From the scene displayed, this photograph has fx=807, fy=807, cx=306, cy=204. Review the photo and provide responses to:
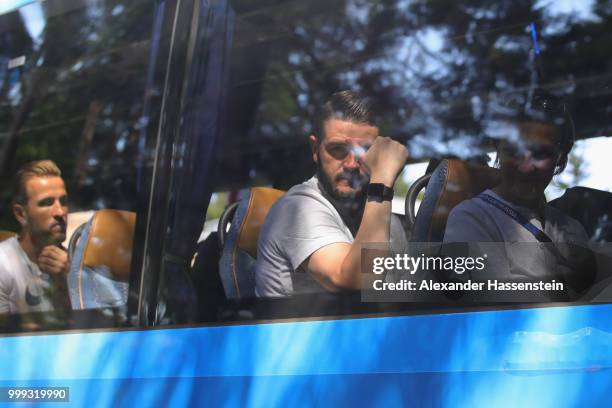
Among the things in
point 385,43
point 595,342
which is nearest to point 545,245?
point 595,342

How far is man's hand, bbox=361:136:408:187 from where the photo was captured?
9.29 feet

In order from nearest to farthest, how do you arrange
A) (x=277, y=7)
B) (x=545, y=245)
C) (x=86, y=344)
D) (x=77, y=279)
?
(x=545, y=245) < (x=277, y=7) < (x=86, y=344) < (x=77, y=279)

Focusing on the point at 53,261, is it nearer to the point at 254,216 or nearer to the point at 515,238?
the point at 254,216

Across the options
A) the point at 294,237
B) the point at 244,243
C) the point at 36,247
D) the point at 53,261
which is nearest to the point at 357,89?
the point at 294,237

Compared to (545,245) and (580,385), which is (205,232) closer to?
(545,245)

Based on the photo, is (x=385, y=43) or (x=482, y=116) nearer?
(x=482, y=116)

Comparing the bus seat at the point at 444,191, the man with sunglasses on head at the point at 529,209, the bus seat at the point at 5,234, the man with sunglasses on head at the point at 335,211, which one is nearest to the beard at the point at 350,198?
the man with sunglasses on head at the point at 335,211

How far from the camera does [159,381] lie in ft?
10.5

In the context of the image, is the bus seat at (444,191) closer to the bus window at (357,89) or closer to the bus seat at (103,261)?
the bus window at (357,89)

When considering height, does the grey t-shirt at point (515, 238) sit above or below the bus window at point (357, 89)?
below

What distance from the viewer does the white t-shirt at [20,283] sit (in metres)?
3.88

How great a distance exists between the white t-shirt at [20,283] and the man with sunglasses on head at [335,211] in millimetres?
1338

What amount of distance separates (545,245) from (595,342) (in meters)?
0.34

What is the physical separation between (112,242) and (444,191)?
5.24 ft
